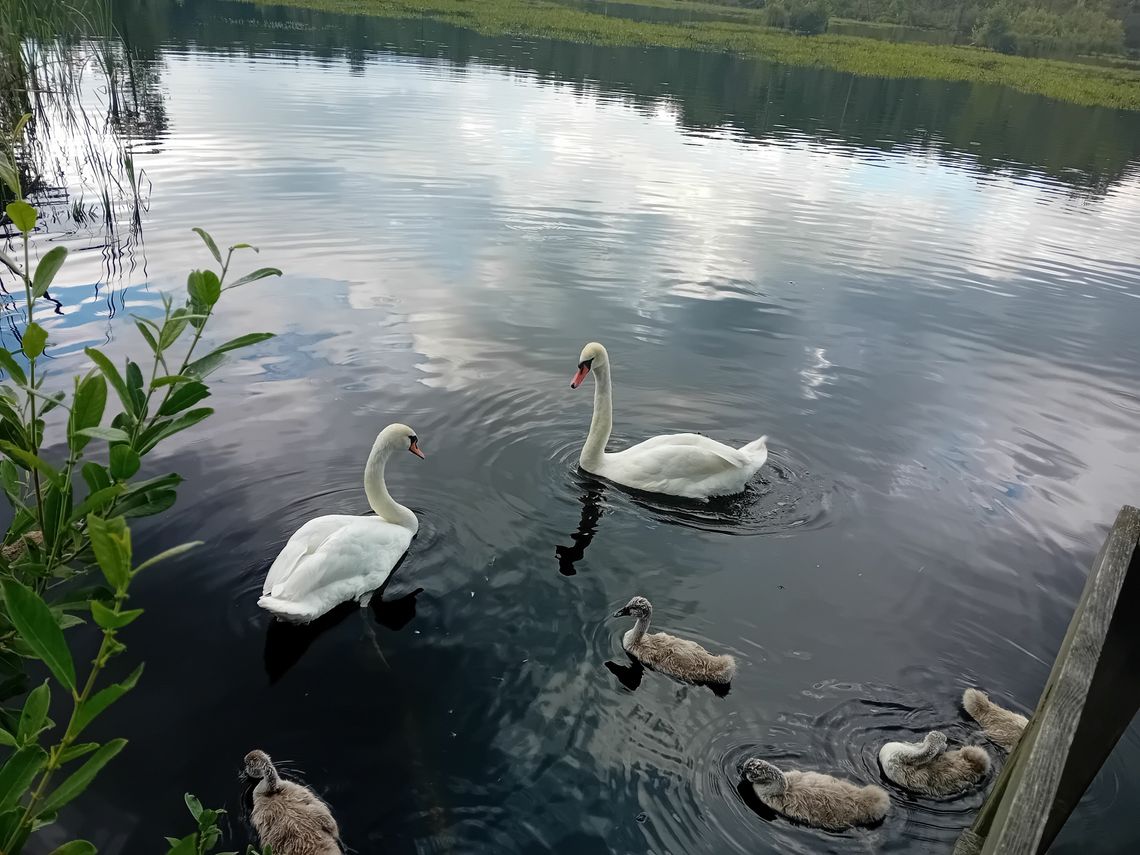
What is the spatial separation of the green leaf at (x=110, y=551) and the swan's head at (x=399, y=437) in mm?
5415

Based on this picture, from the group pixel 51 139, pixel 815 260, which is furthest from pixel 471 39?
pixel 815 260

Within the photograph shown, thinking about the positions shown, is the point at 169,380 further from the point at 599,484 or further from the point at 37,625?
the point at 599,484

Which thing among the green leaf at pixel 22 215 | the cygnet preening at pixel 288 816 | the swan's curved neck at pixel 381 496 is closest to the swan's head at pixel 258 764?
the cygnet preening at pixel 288 816

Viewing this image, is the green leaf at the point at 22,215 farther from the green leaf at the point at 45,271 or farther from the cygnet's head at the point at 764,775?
the cygnet's head at the point at 764,775

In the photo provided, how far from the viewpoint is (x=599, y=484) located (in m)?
7.70

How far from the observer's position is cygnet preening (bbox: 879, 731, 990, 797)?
4555mm

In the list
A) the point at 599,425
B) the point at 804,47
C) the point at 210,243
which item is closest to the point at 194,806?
the point at 210,243

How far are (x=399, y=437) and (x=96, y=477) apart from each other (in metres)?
4.95

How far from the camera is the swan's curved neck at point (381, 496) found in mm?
6418

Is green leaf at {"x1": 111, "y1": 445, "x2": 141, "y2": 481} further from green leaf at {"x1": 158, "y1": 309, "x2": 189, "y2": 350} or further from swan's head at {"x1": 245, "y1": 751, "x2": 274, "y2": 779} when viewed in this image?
swan's head at {"x1": 245, "y1": 751, "x2": 274, "y2": 779}

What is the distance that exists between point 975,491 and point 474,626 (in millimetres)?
5221

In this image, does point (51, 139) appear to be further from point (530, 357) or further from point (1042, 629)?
point (1042, 629)

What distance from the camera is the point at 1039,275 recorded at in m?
15.8

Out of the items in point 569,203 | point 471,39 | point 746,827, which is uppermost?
point 471,39
